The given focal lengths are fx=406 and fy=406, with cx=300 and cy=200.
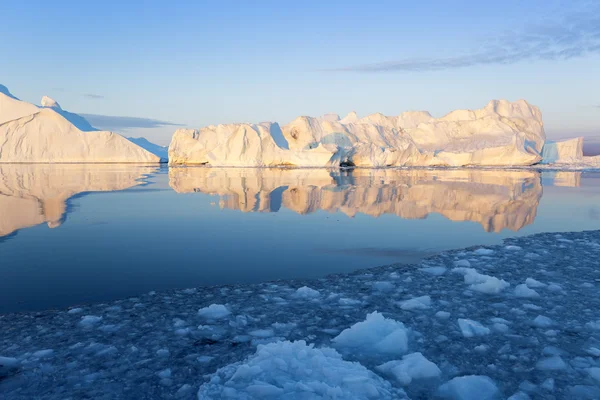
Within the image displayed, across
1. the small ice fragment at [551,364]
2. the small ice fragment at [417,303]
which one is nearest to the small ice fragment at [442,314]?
the small ice fragment at [417,303]

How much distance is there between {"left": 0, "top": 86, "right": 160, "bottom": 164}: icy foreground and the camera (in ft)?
172

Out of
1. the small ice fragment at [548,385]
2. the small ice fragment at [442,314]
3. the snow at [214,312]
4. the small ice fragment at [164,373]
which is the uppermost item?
the snow at [214,312]

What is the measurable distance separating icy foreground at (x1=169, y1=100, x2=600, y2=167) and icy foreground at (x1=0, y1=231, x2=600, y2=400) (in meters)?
32.1

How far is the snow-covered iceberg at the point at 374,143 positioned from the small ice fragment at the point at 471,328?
3264 centimetres

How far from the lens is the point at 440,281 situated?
411 centimetres

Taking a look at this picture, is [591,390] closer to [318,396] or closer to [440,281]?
[318,396]

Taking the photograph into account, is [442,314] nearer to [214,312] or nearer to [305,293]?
[305,293]

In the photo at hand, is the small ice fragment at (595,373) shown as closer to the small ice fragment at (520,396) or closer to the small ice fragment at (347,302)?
the small ice fragment at (520,396)

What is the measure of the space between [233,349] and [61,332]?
1258mm

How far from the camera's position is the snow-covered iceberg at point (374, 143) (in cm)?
3728

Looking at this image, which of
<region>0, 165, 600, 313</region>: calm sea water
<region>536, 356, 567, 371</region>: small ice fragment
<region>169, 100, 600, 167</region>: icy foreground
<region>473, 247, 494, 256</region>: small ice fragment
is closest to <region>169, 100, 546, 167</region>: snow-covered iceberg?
<region>169, 100, 600, 167</region>: icy foreground

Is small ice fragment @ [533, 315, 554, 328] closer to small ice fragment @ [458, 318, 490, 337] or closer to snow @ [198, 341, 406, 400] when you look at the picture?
small ice fragment @ [458, 318, 490, 337]

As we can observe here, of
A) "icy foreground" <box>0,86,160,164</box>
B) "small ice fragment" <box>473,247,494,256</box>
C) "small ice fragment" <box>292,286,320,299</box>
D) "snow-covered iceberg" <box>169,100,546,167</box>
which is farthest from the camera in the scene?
"icy foreground" <box>0,86,160,164</box>

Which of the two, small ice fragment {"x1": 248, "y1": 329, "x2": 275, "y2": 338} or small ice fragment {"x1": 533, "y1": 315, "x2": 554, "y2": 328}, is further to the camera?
small ice fragment {"x1": 533, "y1": 315, "x2": 554, "y2": 328}
